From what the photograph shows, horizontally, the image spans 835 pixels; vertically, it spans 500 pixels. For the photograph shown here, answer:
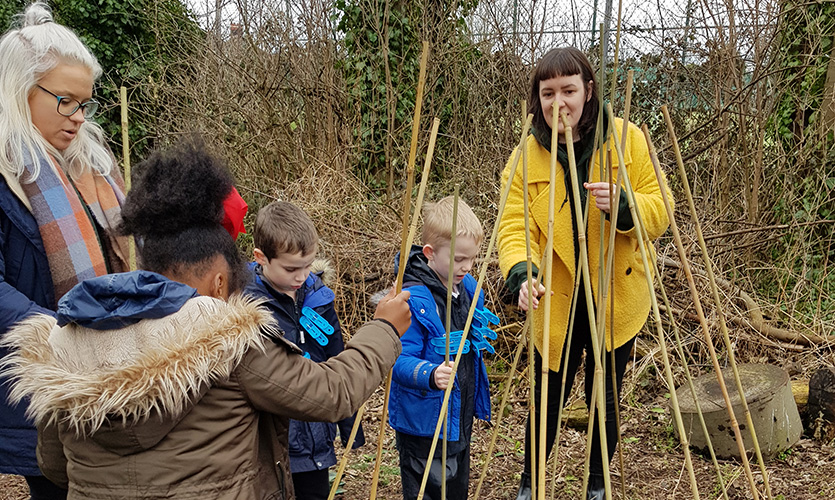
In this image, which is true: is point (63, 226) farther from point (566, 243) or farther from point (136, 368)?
point (566, 243)

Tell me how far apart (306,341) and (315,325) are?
0.05m

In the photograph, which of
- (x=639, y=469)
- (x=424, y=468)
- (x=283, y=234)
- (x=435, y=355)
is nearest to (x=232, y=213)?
(x=283, y=234)

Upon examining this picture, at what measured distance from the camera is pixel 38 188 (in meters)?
1.37

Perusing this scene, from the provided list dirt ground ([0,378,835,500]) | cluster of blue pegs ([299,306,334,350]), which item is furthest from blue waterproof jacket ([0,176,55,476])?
dirt ground ([0,378,835,500])

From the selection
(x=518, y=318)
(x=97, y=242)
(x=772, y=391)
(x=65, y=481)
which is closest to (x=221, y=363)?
(x=65, y=481)

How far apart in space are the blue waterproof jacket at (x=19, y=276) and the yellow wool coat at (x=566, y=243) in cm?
113

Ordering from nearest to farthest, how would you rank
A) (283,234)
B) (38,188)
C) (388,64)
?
(38,188), (283,234), (388,64)

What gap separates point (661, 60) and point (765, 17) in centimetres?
73

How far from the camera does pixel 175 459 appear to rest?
1.05 metres

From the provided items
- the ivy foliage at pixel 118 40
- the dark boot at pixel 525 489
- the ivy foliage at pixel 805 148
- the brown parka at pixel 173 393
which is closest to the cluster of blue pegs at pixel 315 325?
the brown parka at pixel 173 393

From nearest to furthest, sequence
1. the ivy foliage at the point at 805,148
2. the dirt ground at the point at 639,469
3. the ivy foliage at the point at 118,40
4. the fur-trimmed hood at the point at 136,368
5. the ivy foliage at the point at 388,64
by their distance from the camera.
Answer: the fur-trimmed hood at the point at 136,368
the dirt ground at the point at 639,469
the ivy foliage at the point at 805,148
the ivy foliage at the point at 388,64
the ivy foliage at the point at 118,40

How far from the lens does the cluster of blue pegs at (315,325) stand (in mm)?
1750

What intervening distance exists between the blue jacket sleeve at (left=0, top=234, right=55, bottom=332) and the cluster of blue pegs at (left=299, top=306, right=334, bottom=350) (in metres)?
0.63

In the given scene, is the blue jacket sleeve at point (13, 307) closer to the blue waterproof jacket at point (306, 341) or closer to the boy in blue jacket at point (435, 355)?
the blue waterproof jacket at point (306, 341)
